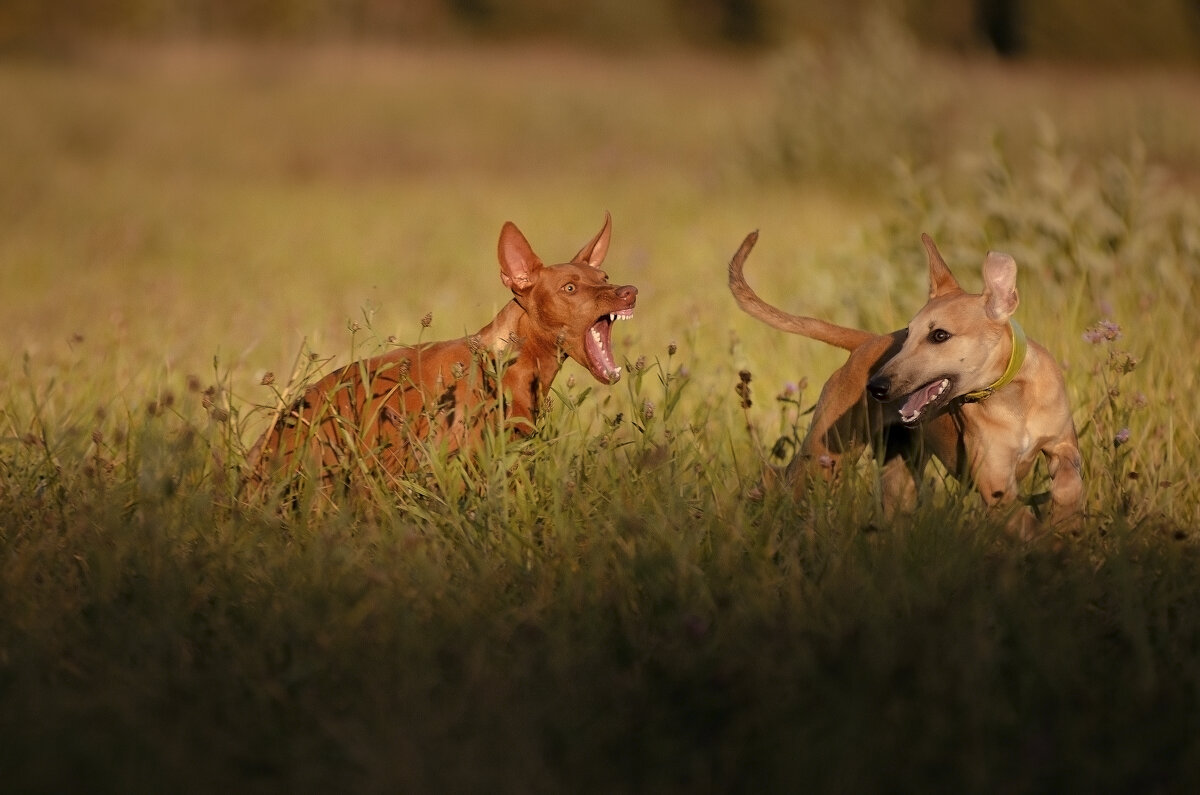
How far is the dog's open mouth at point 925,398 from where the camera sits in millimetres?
3898

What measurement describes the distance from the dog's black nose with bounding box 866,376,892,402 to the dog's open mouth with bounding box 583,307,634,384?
794 millimetres

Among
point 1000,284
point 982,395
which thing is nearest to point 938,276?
point 1000,284

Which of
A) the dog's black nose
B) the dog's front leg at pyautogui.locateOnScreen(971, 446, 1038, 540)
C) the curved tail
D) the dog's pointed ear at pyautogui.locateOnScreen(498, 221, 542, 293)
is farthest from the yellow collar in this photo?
the dog's pointed ear at pyautogui.locateOnScreen(498, 221, 542, 293)

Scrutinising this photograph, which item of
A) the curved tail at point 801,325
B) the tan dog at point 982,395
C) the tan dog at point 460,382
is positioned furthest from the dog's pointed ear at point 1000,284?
the tan dog at point 460,382

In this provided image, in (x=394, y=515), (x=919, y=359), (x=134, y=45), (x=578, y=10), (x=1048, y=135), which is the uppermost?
(x=578, y=10)

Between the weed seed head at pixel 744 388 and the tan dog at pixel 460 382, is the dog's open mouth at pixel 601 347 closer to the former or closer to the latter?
the tan dog at pixel 460 382

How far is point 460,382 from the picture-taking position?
404cm

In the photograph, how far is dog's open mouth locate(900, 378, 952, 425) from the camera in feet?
12.8

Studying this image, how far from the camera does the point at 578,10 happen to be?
41688mm

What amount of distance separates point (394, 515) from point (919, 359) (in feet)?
5.21

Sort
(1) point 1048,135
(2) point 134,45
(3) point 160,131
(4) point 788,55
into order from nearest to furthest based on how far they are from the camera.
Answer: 1. (1) point 1048,135
2. (4) point 788,55
3. (3) point 160,131
4. (2) point 134,45

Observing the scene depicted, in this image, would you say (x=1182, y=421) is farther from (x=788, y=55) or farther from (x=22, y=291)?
(x=788, y=55)

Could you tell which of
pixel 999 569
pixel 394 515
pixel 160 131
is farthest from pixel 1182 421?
pixel 160 131

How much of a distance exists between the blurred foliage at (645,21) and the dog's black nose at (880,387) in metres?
29.9
